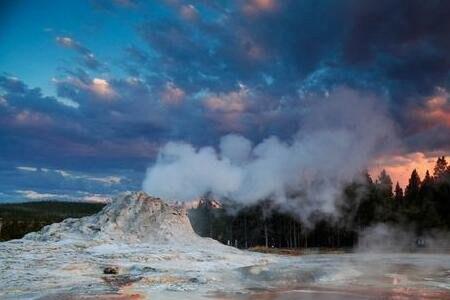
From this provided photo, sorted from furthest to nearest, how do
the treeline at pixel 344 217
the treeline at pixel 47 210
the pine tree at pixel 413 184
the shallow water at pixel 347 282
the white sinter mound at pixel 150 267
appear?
the treeline at pixel 47 210 < the pine tree at pixel 413 184 < the treeline at pixel 344 217 < the white sinter mound at pixel 150 267 < the shallow water at pixel 347 282

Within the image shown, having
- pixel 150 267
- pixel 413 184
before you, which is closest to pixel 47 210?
pixel 413 184

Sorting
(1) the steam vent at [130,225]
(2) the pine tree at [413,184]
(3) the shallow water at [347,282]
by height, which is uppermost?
(2) the pine tree at [413,184]

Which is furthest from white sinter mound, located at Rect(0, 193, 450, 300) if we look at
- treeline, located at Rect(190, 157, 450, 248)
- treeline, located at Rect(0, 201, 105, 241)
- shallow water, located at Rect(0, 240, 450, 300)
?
treeline, located at Rect(0, 201, 105, 241)

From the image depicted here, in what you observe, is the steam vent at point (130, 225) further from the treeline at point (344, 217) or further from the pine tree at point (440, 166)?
the pine tree at point (440, 166)

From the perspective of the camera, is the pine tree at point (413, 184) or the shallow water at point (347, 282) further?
the pine tree at point (413, 184)

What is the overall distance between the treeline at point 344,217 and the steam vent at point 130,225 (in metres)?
21.6

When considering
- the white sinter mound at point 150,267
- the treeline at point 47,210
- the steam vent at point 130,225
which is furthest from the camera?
the treeline at point 47,210

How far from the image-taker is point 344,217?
223ft

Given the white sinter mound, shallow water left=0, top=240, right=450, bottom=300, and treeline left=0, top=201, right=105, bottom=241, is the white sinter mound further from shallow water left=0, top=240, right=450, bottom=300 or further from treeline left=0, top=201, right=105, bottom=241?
treeline left=0, top=201, right=105, bottom=241

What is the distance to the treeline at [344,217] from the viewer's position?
2453 inches

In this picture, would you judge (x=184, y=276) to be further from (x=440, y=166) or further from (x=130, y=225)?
(x=440, y=166)

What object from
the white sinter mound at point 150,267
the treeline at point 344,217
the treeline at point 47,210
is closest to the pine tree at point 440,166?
the treeline at point 344,217

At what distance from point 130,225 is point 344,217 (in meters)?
33.5

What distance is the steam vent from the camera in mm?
40969
